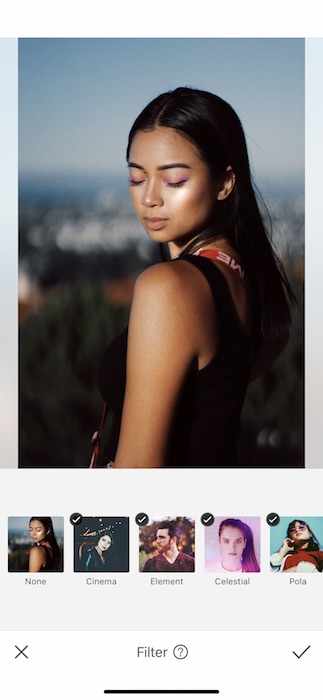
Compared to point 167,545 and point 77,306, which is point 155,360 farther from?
point 167,545

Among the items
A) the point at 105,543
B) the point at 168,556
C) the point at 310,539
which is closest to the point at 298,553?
the point at 310,539

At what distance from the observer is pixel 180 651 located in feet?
3.69

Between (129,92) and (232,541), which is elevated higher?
(129,92)

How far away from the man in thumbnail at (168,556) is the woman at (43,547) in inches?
6.2

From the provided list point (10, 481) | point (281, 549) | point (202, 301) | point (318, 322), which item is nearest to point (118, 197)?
point (202, 301)

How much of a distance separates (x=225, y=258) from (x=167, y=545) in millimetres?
506

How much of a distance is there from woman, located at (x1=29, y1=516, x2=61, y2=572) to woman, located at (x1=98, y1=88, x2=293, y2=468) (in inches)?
6.1

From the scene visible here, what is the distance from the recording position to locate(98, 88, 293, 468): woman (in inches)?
39.1

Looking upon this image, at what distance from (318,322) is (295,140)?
0.31 metres

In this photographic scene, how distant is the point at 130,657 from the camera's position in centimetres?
112

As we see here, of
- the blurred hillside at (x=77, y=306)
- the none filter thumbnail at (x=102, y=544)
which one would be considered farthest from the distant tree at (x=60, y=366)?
the none filter thumbnail at (x=102, y=544)

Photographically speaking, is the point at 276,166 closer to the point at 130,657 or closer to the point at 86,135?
the point at 86,135

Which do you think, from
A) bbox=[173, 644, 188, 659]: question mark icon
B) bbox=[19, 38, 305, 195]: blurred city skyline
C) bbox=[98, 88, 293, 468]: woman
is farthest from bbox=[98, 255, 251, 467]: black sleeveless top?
bbox=[173, 644, 188, 659]: question mark icon
